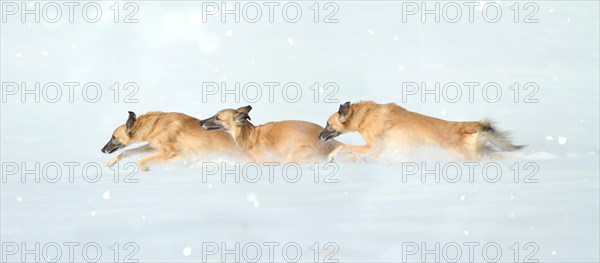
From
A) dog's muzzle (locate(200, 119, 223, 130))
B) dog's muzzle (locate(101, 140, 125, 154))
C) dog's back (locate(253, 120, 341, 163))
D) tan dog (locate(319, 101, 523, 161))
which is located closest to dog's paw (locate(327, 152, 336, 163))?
tan dog (locate(319, 101, 523, 161))

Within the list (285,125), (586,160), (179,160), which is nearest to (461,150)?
(586,160)

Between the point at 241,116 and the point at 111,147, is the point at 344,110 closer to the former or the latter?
the point at 241,116

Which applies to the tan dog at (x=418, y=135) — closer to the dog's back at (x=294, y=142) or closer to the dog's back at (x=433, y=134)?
the dog's back at (x=433, y=134)

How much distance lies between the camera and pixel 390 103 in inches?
479

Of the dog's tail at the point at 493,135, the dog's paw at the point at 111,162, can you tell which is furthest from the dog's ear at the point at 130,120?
the dog's tail at the point at 493,135

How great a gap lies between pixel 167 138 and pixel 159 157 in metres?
0.28

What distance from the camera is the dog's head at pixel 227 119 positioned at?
12.3 metres

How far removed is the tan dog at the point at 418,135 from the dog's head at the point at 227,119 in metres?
1.44

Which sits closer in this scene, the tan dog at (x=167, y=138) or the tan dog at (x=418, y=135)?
the tan dog at (x=418, y=135)

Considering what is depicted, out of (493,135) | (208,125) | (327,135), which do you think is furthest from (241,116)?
(493,135)

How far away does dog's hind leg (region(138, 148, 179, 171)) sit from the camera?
12.2 meters

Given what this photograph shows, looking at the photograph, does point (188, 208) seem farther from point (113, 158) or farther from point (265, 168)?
point (113, 158)

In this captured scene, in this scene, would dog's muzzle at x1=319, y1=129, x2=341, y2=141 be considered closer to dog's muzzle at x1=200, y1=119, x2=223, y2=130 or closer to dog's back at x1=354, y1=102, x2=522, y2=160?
dog's back at x1=354, y1=102, x2=522, y2=160

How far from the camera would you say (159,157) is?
12.3 metres
